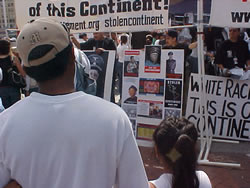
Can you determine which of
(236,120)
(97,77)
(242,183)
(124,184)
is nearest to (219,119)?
(236,120)

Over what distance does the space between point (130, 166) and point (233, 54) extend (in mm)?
4462

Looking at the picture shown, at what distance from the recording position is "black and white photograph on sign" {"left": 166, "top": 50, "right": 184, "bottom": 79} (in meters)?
4.30

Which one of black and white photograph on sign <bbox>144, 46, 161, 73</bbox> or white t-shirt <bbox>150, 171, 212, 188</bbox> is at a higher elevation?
black and white photograph on sign <bbox>144, 46, 161, 73</bbox>

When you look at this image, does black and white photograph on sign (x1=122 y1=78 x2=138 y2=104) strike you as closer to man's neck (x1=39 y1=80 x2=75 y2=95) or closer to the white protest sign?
the white protest sign

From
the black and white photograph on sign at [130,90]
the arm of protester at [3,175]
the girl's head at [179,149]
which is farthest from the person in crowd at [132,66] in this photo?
the arm of protester at [3,175]

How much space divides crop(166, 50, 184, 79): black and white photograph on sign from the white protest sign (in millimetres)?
456

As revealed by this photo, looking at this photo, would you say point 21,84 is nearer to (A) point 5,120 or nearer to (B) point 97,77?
(B) point 97,77

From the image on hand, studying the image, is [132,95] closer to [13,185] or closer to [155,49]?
[155,49]

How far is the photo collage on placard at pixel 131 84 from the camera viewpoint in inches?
183

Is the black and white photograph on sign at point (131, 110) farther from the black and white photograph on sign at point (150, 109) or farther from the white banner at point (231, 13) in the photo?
the white banner at point (231, 13)

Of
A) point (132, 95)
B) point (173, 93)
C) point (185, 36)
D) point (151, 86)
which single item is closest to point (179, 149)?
point (173, 93)

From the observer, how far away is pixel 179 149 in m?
1.67

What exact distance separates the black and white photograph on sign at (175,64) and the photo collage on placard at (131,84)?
1.64 ft

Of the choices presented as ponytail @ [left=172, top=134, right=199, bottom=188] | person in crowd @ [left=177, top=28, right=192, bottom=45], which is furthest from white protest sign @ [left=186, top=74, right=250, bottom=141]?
person in crowd @ [left=177, top=28, right=192, bottom=45]
